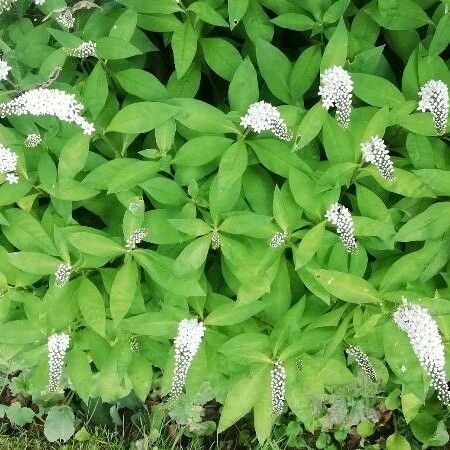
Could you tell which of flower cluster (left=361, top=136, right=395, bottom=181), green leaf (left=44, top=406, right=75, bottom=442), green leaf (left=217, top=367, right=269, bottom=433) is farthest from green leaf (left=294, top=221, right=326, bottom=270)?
green leaf (left=44, top=406, right=75, bottom=442)

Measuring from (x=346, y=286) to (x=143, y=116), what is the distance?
78cm

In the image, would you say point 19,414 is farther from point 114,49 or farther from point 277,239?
point 114,49

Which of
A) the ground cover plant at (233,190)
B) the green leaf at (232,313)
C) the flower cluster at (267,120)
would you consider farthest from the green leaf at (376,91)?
the green leaf at (232,313)

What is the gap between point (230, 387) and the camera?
2.17 metres

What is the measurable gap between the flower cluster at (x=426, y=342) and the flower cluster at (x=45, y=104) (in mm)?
1075

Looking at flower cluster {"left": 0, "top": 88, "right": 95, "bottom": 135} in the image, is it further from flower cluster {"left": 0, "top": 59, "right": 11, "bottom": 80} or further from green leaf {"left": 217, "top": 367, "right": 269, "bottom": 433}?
green leaf {"left": 217, "top": 367, "right": 269, "bottom": 433}

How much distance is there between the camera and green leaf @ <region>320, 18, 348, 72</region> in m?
1.66

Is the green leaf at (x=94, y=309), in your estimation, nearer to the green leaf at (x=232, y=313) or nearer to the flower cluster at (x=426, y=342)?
the green leaf at (x=232, y=313)

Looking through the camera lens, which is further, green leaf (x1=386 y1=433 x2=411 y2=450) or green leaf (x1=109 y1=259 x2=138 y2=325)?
green leaf (x1=386 y1=433 x2=411 y2=450)

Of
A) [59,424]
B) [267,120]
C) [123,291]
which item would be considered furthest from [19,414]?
[267,120]

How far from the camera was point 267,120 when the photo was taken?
1644 mm

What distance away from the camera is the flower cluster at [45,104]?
5.29 ft

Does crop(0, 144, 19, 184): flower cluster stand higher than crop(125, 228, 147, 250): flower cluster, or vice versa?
crop(0, 144, 19, 184): flower cluster

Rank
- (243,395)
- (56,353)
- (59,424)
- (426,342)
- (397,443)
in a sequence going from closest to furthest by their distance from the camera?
(426,342) → (56,353) → (243,395) → (397,443) → (59,424)
